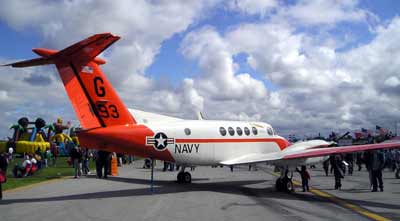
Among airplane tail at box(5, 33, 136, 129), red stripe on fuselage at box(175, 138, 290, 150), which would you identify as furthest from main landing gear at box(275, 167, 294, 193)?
airplane tail at box(5, 33, 136, 129)

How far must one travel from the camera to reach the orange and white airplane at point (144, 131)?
13148 mm

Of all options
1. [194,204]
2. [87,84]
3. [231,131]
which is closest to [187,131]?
[231,131]

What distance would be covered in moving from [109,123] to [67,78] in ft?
7.09

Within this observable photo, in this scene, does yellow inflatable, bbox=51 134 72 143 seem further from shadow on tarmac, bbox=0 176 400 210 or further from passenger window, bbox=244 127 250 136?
passenger window, bbox=244 127 250 136

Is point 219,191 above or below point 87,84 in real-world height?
below

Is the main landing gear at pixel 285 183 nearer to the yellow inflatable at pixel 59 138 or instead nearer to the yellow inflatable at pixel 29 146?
the yellow inflatable at pixel 29 146

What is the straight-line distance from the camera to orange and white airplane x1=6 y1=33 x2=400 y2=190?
1315cm

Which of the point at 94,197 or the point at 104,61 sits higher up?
the point at 104,61

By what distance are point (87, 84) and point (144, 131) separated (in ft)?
8.92

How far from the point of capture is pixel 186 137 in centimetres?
1571

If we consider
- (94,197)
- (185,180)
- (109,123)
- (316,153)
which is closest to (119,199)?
(94,197)

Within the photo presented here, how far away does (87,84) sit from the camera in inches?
535

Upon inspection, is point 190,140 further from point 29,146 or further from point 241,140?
point 29,146

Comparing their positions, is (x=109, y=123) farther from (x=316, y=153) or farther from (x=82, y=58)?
(x=316, y=153)
